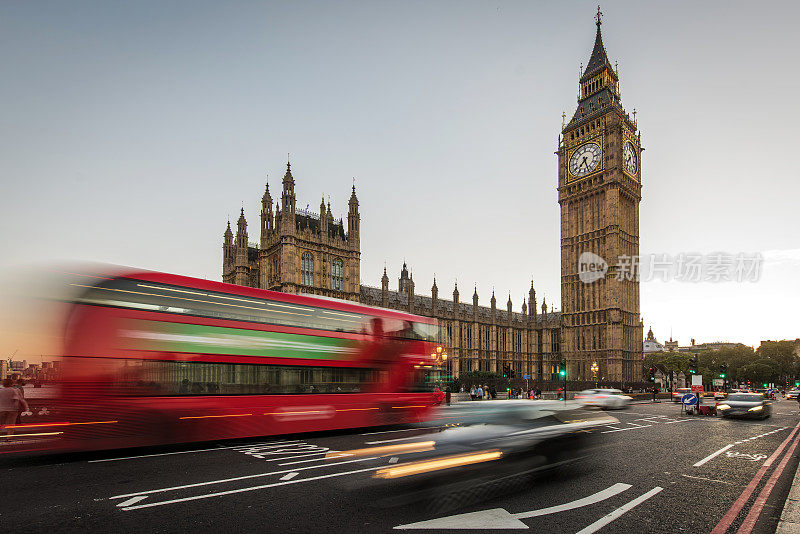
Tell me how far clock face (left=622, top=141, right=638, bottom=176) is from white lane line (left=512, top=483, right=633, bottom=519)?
224 feet

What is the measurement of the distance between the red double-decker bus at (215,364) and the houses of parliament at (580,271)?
3723 cm

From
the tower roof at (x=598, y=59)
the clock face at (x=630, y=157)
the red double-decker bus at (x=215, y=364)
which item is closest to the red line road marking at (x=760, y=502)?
the red double-decker bus at (x=215, y=364)

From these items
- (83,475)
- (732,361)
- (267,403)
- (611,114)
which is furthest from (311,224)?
(732,361)

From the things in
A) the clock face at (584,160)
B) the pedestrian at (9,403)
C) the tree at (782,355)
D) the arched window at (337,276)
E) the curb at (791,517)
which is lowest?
the tree at (782,355)

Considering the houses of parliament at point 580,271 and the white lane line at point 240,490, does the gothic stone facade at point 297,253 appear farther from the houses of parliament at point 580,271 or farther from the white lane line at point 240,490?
the white lane line at point 240,490

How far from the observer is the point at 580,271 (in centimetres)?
6794

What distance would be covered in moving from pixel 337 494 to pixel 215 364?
590 cm

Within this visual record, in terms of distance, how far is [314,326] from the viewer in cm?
1402

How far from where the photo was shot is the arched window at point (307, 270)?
157ft

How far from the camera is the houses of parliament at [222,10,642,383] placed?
5700 centimetres

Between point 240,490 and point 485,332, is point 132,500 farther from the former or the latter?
point 485,332

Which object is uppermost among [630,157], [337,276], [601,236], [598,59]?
[598,59]

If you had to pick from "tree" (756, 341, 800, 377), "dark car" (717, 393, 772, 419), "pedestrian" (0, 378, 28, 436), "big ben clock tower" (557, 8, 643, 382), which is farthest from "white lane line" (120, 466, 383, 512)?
"tree" (756, 341, 800, 377)

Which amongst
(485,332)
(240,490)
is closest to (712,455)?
(240,490)
